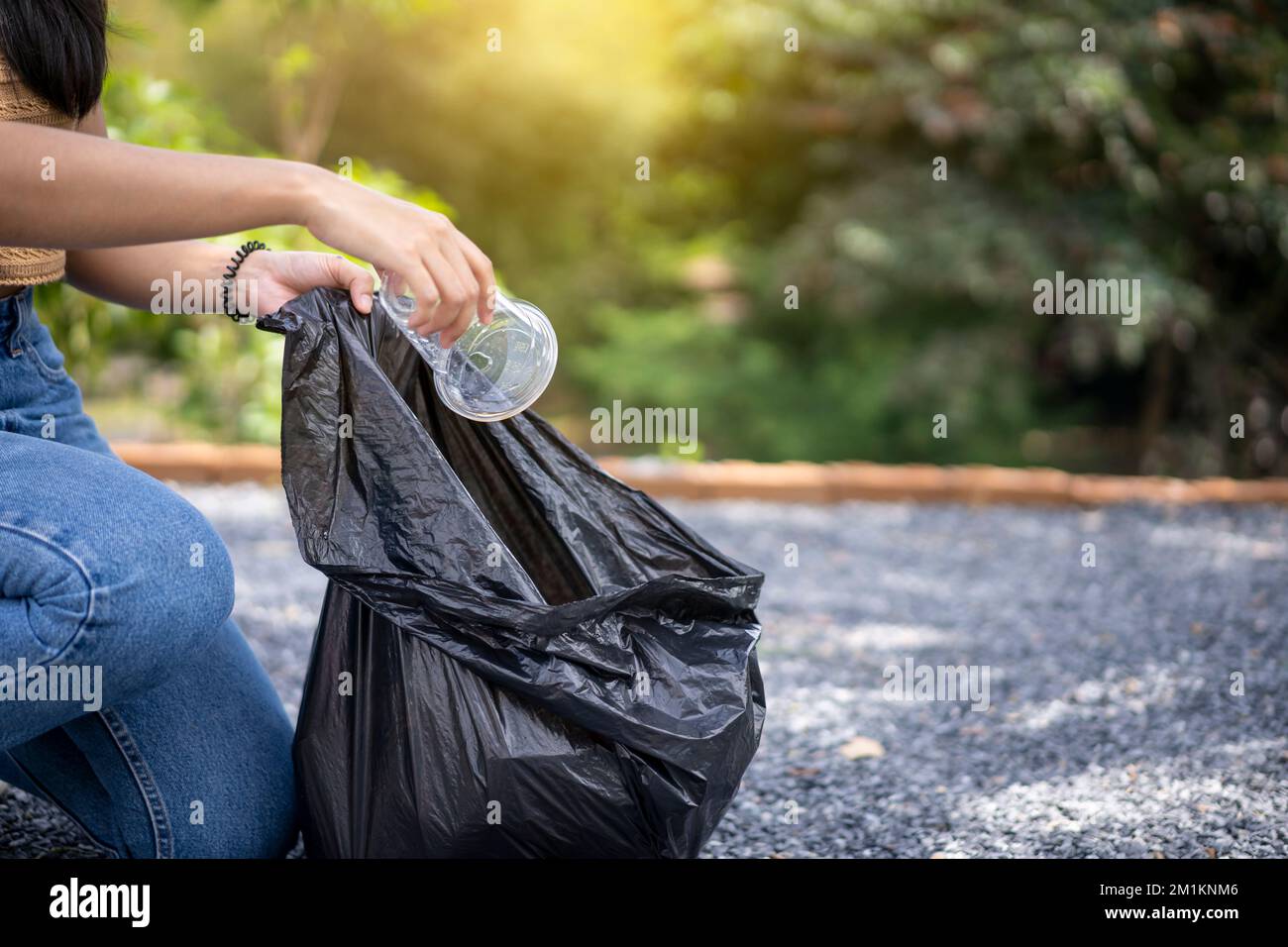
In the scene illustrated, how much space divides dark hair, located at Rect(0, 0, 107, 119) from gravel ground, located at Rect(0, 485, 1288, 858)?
3.75ft

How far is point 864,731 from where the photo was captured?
7.38ft

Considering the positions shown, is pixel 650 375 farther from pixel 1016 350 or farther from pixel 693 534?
pixel 693 534

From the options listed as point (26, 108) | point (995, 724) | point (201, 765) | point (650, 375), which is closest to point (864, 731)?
point (995, 724)

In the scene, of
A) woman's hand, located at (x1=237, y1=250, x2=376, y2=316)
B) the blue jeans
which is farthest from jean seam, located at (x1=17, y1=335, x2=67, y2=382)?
woman's hand, located at (x1=237, y1=250, x2=376, y2=316)

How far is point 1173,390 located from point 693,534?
16.6ft

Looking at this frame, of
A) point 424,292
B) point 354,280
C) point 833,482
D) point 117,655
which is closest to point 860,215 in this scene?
point 833,482

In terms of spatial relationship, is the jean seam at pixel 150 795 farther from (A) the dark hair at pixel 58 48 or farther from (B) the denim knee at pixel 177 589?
(A) the dark hair at pixel 58 48

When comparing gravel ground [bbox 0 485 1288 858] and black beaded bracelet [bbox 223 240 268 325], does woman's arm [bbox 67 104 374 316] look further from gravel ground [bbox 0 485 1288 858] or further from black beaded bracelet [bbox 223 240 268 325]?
gravel ground [bbox 0 485 1288 858]

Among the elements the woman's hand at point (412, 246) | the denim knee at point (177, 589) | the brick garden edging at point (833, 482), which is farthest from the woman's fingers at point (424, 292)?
the brick garden edging at point (833, 482)

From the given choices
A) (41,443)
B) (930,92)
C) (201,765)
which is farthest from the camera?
(930,92)

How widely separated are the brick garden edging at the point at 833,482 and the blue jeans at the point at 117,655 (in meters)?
2.71

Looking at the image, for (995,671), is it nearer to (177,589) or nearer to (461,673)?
(461,673)

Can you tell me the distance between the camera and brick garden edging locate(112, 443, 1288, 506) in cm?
426

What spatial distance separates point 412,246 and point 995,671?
6.37ft
